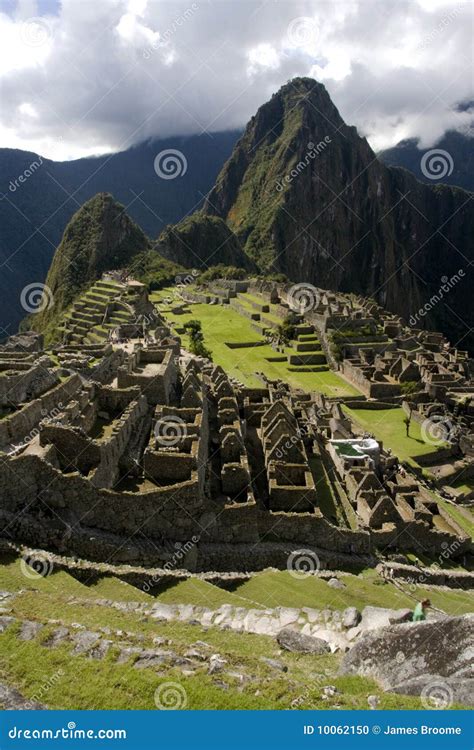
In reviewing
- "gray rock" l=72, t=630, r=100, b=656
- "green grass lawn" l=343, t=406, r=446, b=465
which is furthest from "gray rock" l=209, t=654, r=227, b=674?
"green grass lawn" l=343, t=406, r=446, b=465

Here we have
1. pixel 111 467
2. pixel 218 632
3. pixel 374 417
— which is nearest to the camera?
pixel 218 632

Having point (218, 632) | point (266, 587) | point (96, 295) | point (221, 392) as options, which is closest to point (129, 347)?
→ point (221, 392)

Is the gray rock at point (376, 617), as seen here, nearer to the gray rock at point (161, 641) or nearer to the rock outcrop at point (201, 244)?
the gray rock at point (161, 641)

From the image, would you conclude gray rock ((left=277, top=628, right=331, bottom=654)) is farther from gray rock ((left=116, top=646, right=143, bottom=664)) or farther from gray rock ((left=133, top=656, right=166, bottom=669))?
gray rock ((left=116, top=646, right=143, bottom=664))

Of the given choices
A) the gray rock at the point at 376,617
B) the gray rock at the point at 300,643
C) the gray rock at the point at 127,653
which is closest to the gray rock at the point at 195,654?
the gray rock at the point at 127,653

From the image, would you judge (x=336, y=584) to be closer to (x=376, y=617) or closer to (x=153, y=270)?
(x=376, y=617)

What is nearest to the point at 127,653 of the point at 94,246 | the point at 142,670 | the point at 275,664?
the point at 142,670

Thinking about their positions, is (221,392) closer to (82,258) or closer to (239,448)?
(239,448)
